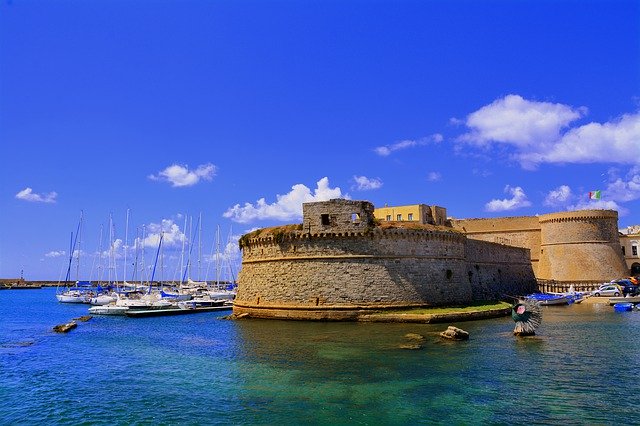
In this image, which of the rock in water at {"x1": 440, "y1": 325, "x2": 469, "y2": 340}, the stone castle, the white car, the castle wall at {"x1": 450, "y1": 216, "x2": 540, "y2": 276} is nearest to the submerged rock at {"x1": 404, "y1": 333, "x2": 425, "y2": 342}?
the rock in water at {"x1": 440, "y1": 325, "x2": 469, "y2": 340}

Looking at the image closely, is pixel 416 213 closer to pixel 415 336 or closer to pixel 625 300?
pixel 625 300

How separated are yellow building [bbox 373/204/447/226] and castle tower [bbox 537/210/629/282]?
11967 mm

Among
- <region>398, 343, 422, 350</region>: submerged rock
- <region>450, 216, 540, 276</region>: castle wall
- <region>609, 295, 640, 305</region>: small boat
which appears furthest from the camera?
<region>450, 216, 540, 276</region>: castle wall

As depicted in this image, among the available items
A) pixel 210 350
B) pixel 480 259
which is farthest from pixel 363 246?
pixel 480 259

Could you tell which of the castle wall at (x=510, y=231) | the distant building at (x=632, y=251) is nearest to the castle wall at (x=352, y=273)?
the castle wall at (x=510, y=231)

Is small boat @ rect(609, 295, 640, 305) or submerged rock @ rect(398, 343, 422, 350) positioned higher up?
small boat @ rect(609, 295, 640, 305)

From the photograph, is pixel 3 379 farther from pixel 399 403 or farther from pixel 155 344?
pixel 399 403

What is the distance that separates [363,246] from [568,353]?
1145 cm

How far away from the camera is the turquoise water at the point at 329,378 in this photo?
34.0 feet

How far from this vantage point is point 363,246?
84.3 feet

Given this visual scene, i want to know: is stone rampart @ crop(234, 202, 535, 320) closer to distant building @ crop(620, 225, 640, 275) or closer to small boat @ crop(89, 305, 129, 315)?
small boat @ crop(89, 305, 129, 315)

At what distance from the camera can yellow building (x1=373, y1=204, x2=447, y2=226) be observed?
42.2 m

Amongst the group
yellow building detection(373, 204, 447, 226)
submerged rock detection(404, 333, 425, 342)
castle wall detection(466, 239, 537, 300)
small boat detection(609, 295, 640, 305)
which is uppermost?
yellow building detection(373, 204, 447, 226)

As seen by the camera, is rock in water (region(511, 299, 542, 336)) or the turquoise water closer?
the turquoise water
